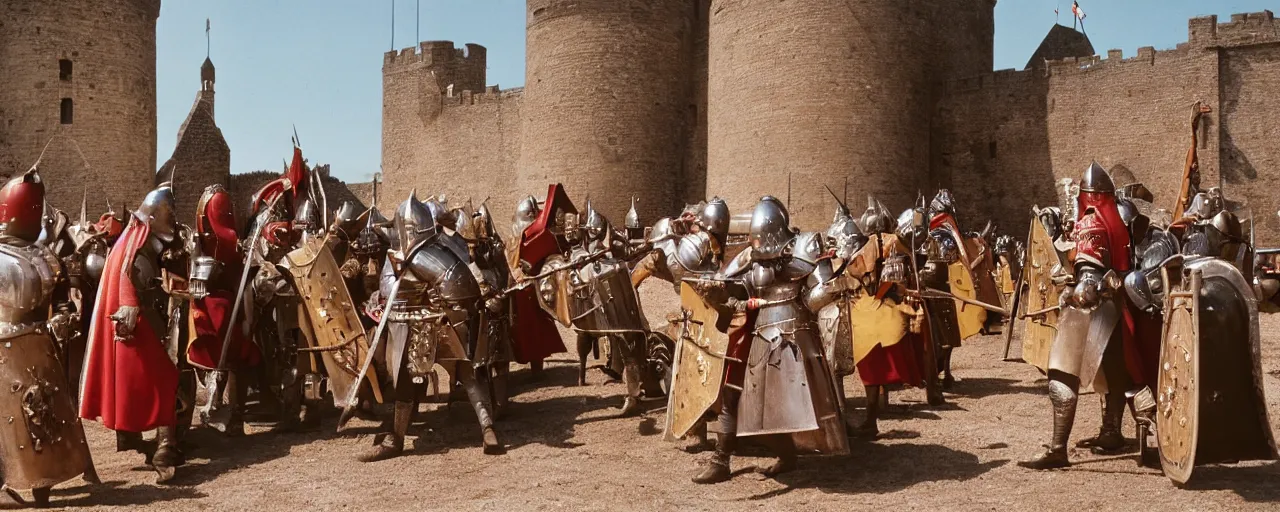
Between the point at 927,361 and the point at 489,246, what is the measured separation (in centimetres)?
308

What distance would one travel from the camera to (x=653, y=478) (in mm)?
6203

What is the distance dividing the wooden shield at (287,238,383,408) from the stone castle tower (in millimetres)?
23090

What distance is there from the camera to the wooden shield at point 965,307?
930 cm

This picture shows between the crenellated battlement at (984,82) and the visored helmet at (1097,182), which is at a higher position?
the crenellated battlement at (984,82)

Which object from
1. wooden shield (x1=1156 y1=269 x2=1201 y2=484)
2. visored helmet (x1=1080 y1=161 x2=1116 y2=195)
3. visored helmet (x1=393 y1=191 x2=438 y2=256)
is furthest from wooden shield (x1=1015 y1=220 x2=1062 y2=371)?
visored helmet (x1=393 y1=191 x2=438 y2=256)

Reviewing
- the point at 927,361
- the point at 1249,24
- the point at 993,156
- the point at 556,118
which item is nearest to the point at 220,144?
the point at 556,118

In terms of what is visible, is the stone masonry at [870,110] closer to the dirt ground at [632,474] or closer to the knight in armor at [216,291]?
Result: the dirt ground at [632,474]

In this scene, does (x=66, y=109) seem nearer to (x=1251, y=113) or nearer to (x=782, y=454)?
(x=1251, y=113)

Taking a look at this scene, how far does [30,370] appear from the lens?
17.9ft

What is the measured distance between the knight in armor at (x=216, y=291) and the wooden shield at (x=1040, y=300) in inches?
174

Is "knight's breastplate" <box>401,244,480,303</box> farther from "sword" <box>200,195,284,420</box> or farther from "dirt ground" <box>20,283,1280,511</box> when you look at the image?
"sword" <box>200,195,284,420</box>

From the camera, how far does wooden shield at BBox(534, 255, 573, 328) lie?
8.34 meters

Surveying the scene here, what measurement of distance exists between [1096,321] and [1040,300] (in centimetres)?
66

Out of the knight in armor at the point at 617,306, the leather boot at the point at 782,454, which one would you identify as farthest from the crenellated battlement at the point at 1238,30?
the leather boot at the point at 782,454
